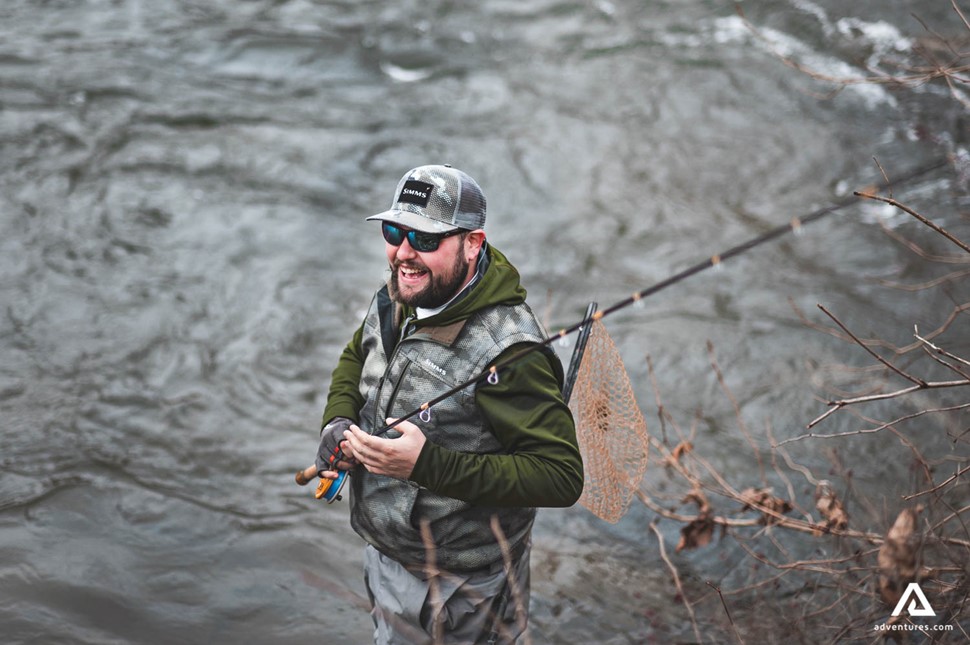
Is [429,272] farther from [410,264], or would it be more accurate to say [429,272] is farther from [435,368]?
[435,368]

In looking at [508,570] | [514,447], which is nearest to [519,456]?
[514,447]

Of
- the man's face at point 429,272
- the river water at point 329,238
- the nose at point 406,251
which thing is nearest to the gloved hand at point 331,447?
the man's face at point 429,272

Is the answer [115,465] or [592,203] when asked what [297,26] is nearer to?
[592,203]

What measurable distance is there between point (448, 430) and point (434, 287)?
15.9 inches

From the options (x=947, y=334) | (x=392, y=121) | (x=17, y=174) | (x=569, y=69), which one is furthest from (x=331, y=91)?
(x=947, y=334)

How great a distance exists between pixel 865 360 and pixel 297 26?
22.4 feet

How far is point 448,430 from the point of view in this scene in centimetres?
298

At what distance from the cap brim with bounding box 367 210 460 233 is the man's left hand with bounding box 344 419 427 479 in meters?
0.53

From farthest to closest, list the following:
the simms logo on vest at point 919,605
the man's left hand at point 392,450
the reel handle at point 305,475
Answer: the simms logo on vest at point 919,605, the reel handle at point 305,475, the man's left hand at point 392,450

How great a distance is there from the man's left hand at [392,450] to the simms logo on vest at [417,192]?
62cm

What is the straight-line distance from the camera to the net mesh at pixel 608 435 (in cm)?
326

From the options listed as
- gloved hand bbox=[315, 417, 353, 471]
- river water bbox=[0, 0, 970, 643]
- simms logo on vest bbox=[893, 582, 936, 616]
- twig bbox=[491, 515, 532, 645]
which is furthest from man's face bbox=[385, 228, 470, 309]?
river water bbox=[0, 0, 970, 643]

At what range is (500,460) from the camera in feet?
9.32

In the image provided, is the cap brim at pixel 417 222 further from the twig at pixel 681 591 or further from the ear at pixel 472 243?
the twig at pixel 681 591
